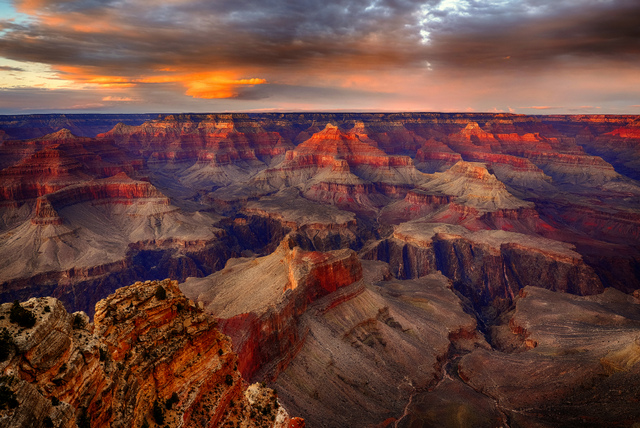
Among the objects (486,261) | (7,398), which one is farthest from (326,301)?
(486,261)

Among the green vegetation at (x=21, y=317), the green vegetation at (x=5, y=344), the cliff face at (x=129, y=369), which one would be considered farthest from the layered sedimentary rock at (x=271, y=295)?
the green vegetation at (x=5, y=344)

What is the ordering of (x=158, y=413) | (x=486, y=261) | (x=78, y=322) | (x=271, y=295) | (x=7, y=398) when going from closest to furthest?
1. (x=7, y=398)
2. (x=78, y=322)
3. (x=158, y=413)
4. (x=271, y=295)
5. (x=486, y=261)

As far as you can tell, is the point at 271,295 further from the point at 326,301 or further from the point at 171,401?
the point at 171,401

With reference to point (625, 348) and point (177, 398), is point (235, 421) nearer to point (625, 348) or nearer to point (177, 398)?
point (177, 398)

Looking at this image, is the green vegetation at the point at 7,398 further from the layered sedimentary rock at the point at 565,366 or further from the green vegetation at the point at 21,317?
the layered sedimentary rock at the point at 565,366

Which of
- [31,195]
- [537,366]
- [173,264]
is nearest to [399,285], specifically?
[537,366]
